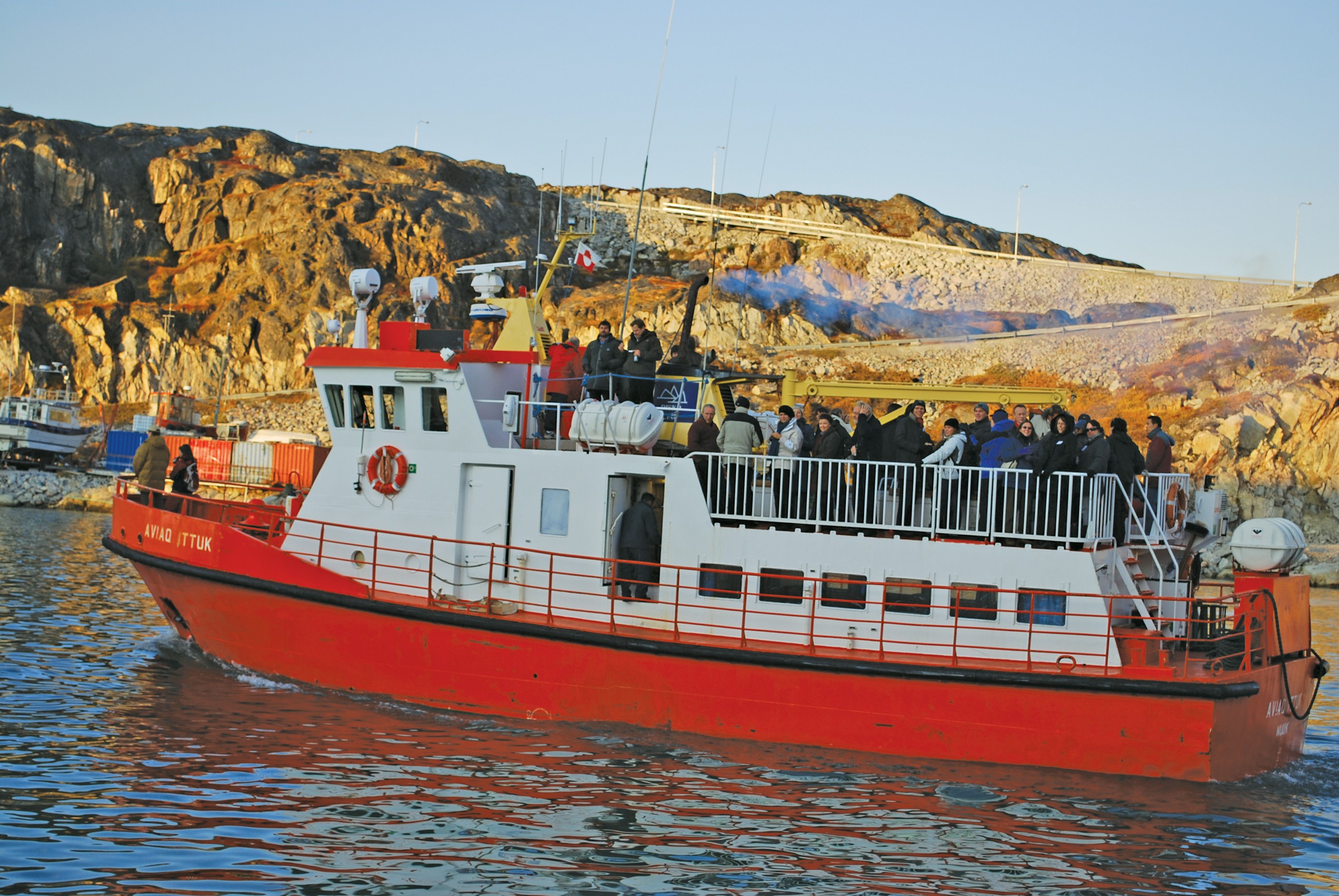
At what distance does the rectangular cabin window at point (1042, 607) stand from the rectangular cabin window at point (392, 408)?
6.88m

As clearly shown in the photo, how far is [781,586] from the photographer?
1115 cm

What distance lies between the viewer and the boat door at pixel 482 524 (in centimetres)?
1196

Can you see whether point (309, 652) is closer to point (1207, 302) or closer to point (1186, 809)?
point (1186, 809)

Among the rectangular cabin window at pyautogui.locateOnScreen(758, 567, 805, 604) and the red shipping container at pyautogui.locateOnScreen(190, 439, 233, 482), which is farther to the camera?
the red shipping container at pyautogui.locateOnScreen(190, 439, 233, 482)

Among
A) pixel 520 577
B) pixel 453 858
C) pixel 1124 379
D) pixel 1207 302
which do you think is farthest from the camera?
pixel 1207 302

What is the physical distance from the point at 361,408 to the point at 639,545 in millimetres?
3869

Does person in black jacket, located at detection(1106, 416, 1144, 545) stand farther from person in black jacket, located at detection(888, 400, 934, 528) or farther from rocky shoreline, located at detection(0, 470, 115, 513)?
rocky shoreline, located at detection(0, 470, 115, 513)

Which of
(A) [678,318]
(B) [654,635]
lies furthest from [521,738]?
(A) [678,318]

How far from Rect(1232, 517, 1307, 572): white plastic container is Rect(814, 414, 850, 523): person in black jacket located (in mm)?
3810

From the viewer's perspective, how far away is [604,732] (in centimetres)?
1080

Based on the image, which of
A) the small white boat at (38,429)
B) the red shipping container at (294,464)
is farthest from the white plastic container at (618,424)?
the small white boat at (38,429)

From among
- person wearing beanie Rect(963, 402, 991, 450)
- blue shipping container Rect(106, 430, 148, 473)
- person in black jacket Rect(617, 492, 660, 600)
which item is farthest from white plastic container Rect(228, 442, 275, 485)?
person wearing beanie Rect(963, 402, 991, 450)

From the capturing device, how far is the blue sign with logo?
12430 millimetres

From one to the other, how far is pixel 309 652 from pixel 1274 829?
30.8 feet
